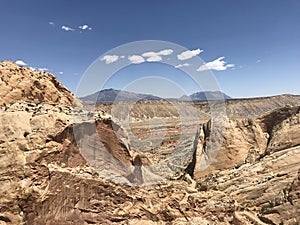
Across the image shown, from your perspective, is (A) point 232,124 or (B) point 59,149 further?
(A) point 232,124

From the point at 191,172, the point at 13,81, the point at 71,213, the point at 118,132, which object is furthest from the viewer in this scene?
the point at 191,172

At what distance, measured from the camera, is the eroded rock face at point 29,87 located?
16047 millimetres

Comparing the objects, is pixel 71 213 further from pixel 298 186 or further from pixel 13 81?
pixel 13 81

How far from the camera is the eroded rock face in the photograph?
16.0 meters

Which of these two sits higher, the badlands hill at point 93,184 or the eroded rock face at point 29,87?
the eroded rock face at point 29,87

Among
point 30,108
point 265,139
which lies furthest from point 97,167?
point 265,139

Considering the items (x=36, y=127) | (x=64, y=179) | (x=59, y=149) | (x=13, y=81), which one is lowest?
(x=64, y=179)

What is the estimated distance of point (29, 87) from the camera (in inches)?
667

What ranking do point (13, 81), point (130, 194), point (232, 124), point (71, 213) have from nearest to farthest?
point (71, 213) < point (130, 194) < point (13, 81) < point (232, 124)

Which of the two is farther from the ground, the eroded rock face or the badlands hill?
the eroded rock face

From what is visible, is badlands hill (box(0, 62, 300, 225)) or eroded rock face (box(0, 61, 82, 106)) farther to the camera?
eroded rock face (box(0, 61, 82, 106))

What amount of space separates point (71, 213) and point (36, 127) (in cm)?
271

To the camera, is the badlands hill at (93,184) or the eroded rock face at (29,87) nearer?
the badlands hill at (93,184)

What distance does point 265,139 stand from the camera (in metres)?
23.2
